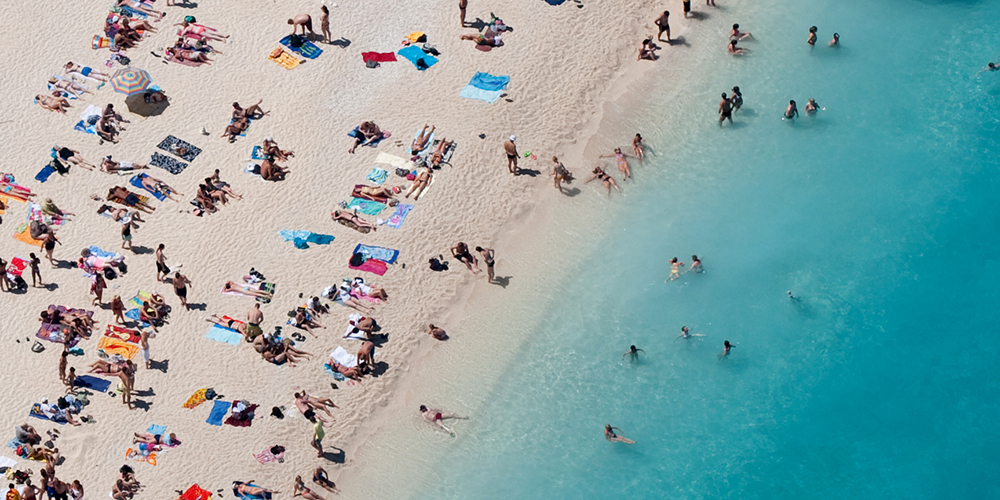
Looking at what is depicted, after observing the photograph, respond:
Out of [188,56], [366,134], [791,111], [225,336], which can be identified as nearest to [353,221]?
[366,134]

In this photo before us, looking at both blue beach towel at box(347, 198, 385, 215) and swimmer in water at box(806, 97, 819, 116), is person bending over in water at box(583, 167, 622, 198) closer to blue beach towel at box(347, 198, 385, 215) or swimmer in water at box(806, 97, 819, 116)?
blue beach towel at box(347, 198, 385, 215)

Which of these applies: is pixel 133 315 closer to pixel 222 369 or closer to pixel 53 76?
pixel 222 369

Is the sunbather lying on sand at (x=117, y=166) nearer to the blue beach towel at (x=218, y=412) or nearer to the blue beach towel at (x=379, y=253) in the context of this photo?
the blue beach towel at (x=379, y=253)

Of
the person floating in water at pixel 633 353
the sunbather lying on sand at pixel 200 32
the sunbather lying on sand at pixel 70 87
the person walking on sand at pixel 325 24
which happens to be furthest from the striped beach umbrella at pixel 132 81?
the person floating in water at pixel 633 353

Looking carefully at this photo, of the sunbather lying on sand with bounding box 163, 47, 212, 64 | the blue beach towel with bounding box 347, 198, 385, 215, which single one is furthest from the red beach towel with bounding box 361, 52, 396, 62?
the blue beach towel with bounding box 347, 198, 385, 215

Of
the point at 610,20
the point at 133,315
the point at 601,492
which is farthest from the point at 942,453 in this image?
the point at 133,315

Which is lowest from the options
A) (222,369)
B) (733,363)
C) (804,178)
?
(222,369)

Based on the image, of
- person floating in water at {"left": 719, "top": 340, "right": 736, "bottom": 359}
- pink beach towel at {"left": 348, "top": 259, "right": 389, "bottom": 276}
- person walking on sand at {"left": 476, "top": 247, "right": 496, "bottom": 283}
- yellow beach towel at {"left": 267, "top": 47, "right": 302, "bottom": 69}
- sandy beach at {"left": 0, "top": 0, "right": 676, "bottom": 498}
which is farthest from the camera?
yellow beach towel at {"left": 267, "top": 47, "right": 302, "bottom": 69}
